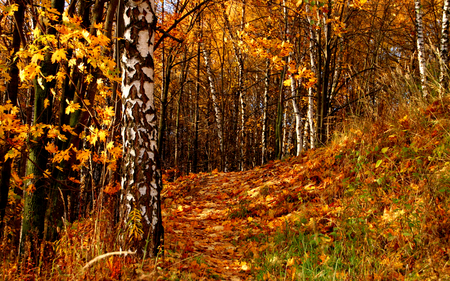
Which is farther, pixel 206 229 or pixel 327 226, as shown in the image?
pixel 206 229

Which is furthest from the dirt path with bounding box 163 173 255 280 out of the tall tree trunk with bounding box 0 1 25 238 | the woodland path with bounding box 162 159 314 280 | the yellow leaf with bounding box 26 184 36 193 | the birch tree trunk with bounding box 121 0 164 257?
the tall tree trunk with bounding box 0 1 25 238

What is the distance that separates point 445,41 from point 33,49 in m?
8.46

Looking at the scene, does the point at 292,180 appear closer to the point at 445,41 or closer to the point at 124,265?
the point at 124,265

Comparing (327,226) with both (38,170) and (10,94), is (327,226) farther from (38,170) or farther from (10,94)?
(10,94)

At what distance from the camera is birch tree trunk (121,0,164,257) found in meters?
2.98

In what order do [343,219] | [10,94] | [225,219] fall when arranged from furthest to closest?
[225,219] < [10,94] < [343,219]

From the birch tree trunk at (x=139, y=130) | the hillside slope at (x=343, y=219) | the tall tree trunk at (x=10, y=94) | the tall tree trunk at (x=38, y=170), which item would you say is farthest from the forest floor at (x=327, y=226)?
the tall tree trunk at (x=10, y=94)

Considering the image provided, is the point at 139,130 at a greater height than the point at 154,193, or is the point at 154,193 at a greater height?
the point at 139,130

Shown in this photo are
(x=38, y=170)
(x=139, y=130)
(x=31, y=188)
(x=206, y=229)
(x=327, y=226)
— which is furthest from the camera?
(x=206, y=229)

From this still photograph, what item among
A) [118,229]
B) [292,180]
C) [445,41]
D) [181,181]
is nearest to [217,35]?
[181,181]

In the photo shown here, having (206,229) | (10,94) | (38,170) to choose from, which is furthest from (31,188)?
(206,229)

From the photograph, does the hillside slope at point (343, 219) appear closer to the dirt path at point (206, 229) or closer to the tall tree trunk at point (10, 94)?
the dirt path at point (206, 229)

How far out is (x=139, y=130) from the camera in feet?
9.89

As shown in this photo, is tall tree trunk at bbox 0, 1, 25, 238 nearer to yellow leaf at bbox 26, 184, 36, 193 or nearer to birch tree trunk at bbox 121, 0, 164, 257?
yellow leaf at bbox 26, 184, 36, 193
